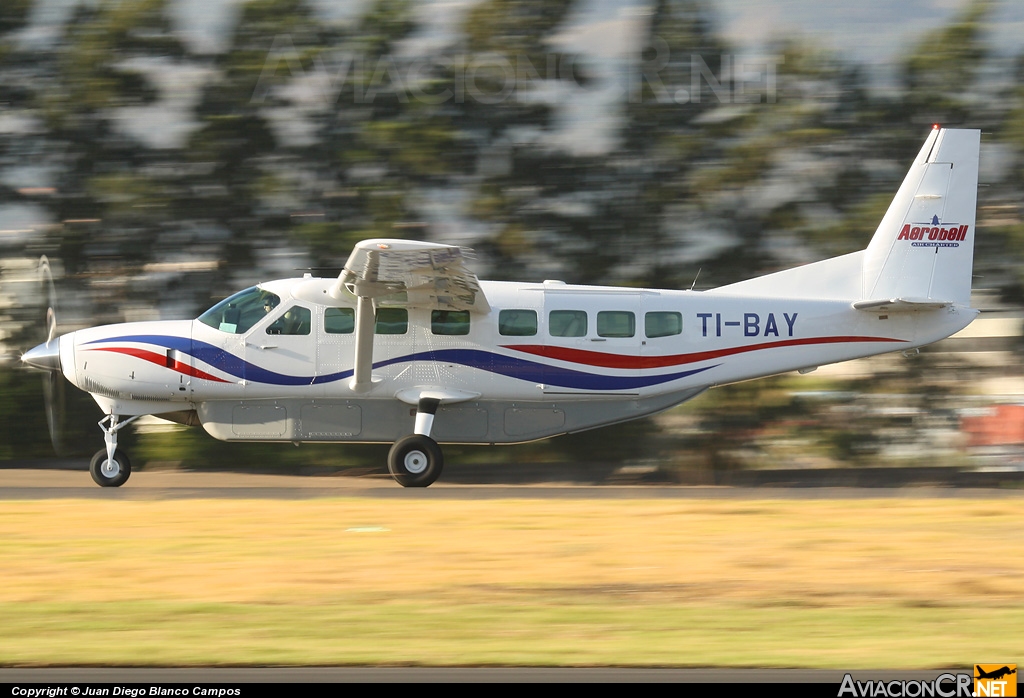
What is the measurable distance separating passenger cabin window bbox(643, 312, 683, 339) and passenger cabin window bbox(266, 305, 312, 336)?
3.81 meters

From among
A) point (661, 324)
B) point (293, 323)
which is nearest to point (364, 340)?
point (293, 323)

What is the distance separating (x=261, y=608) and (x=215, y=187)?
8969 mm

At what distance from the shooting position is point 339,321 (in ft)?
39.4

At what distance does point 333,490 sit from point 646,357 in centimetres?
386

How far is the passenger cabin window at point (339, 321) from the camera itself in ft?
39.4

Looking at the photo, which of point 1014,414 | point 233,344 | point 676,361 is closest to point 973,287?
point 1014,414

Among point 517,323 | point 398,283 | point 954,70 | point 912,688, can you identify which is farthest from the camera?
point 954,70

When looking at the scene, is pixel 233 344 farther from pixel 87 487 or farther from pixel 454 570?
pixel 454 570

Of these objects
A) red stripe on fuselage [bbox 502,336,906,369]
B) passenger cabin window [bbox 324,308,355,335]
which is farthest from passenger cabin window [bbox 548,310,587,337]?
passenger cabin window [bbox 324,308,355,335]

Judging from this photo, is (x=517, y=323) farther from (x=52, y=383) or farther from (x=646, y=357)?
(x=52, y=383)

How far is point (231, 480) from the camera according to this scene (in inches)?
515

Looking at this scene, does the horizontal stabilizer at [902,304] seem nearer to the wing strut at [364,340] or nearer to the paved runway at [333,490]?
the paved runway at [333,490]

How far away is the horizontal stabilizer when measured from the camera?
39.6 feet

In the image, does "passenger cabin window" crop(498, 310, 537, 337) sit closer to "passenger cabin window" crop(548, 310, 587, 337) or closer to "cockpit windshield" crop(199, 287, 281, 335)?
"passenger cabin window" crop(548, 310, 587, 337)
